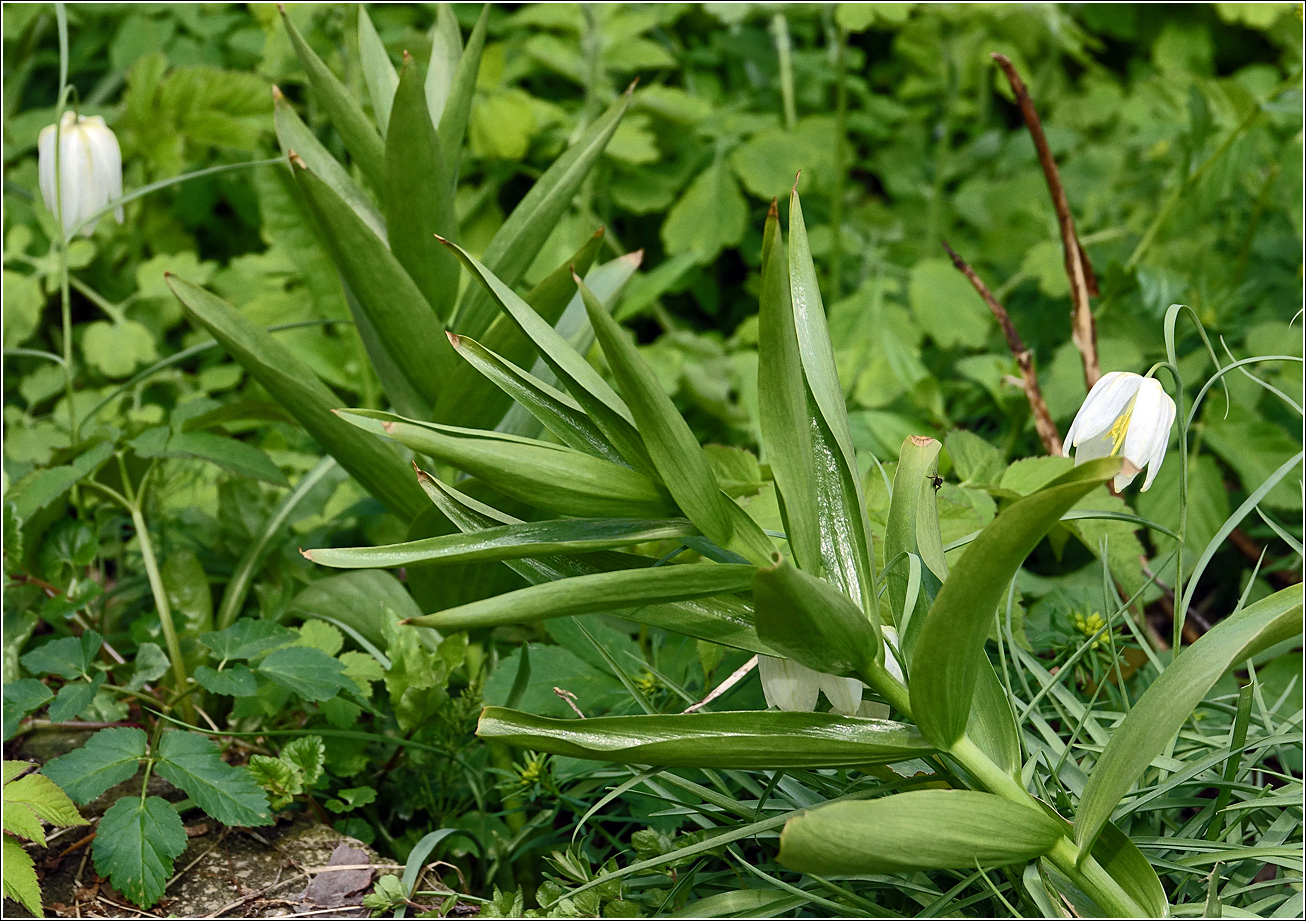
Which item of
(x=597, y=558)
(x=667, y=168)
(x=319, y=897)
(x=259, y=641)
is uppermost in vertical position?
(x=667, y=168)

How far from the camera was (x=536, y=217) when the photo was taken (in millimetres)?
1056

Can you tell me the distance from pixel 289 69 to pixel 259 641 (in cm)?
112

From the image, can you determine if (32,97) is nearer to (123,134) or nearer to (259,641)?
(123,134)

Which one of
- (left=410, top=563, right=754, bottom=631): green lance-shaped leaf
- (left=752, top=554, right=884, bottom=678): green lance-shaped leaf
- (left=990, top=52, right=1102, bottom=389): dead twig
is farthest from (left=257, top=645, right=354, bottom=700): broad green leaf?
(left=990, top=52, right=1102, bottom=389): dead twig

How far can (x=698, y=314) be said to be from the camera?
223 cm

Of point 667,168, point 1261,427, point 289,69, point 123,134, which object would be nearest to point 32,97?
point 123,134

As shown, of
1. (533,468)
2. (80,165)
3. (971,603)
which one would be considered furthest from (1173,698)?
(80,165)

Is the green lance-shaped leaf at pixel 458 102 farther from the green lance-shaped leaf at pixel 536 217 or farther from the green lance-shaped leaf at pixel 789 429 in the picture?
the green lance-shaped leaf at pixel 789 429

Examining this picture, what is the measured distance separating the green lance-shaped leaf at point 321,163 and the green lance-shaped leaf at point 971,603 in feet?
2.51

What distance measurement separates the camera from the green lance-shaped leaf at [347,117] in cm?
105

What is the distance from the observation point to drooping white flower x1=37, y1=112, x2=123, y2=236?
1.20m

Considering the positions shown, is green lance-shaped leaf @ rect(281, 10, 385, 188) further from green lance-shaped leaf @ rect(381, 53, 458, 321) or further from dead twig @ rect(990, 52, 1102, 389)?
dead twig @ rect(990, 52, 1102, 389)

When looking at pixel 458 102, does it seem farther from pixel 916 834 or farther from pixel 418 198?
pixel 916 834

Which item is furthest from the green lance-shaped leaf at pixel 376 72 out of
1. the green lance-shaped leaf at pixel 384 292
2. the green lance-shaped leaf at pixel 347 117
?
the green lance-shaped leaf at pixel 384 292
